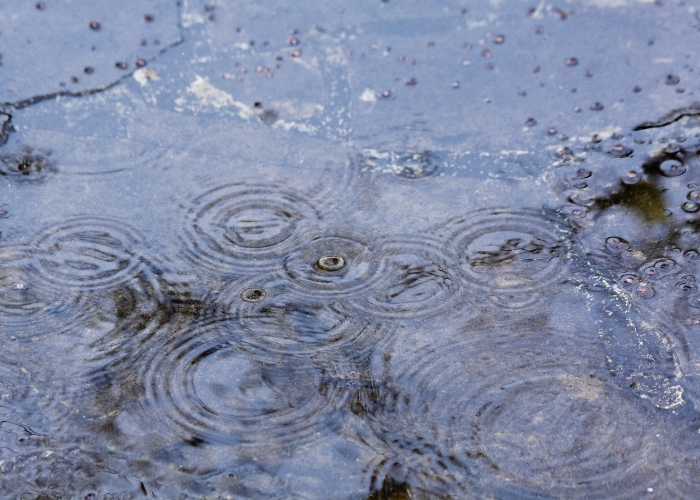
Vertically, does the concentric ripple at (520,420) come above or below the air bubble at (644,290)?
below

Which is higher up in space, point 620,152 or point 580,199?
point 620,152

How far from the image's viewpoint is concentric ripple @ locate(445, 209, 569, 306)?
9.20 ft

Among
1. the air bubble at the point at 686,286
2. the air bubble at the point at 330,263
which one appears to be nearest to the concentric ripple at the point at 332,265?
the air bubble at the point at 330,263

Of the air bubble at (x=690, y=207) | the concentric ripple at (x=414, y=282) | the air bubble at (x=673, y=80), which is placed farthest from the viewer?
the air bubble at (x=673, y=80)

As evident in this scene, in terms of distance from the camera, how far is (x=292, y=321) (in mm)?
2682

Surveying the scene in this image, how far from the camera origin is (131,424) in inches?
93.0

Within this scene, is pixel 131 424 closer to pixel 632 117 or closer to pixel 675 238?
pixel 675 238

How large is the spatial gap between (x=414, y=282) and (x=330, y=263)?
355 millimetres

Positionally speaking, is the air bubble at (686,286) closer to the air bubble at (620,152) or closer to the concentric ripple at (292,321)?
the air bubble at (620,152)

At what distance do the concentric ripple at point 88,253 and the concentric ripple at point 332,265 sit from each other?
67 centimetres

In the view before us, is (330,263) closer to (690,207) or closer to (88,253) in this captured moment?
(88,253)

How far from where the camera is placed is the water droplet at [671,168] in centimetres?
320

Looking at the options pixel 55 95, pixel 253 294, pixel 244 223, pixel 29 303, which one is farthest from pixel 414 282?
pixel 55 95

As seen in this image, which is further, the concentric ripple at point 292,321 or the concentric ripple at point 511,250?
the concentric ripple at point 511,250
